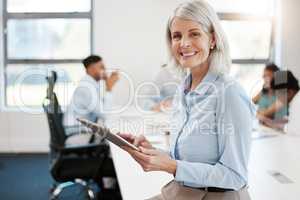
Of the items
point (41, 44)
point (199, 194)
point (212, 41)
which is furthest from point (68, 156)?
point (41, 44)

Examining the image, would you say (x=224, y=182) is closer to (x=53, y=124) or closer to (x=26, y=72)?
(x=53, y=124)

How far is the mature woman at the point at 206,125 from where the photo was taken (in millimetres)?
1231

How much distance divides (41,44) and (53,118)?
8.66 feet

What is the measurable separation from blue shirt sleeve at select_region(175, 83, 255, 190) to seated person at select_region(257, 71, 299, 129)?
2.31 m

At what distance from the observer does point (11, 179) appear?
4242 mm

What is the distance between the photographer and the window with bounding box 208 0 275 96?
5496 millimetres

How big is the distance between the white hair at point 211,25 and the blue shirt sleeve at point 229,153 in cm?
11

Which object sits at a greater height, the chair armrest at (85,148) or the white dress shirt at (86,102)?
the white dress shirt at (86,102)

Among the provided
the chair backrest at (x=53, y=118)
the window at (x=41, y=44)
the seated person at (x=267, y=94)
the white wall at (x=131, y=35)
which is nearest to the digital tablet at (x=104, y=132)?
the chair backrest at (x=53, y=118)

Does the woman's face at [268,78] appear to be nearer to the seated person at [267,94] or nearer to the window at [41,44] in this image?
the seated person at [267,94]

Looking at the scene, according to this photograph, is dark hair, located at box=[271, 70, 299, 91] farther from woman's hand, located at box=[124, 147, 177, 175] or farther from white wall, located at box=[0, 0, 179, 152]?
woman's hand, located at box=[124, 147, 177, 175]

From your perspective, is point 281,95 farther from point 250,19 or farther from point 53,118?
point 250,19

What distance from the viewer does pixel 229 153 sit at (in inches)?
48.4

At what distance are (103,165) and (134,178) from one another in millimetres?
1118
